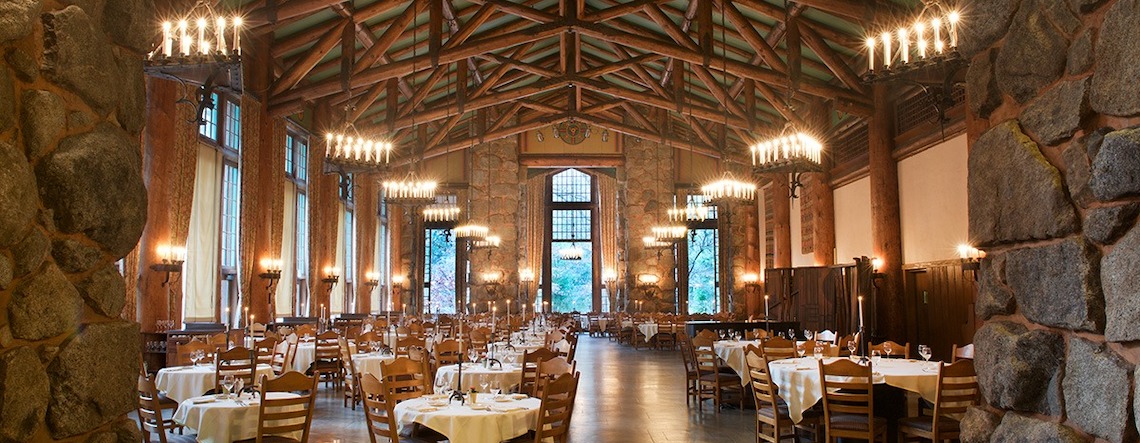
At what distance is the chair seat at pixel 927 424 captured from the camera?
5.93 metres

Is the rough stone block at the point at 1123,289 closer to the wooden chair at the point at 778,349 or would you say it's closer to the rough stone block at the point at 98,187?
the rough stone block at the point at 98,187

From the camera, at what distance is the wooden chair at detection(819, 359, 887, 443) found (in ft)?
19.8

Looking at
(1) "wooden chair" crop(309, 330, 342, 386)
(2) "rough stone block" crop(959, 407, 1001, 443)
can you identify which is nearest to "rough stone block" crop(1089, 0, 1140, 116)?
(2) "rough stone block" crop(959, 407, 1001, 443)

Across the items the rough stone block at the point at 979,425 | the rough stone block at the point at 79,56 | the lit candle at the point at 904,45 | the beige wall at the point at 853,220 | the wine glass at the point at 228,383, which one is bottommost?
the wine glass at the point at 228,383

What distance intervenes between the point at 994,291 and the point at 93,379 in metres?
2.54

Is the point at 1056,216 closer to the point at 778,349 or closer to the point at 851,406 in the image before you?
the point at 851,406

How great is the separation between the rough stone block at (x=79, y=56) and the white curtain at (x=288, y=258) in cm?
1586

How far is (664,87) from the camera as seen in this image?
21.4 meters

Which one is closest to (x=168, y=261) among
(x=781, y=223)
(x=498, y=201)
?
(x=781, y=223)

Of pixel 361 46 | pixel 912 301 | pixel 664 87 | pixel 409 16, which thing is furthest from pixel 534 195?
pixel 912 301

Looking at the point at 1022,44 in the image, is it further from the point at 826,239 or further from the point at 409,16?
the point at 826,239

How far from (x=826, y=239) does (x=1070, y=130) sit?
16086 millimetres

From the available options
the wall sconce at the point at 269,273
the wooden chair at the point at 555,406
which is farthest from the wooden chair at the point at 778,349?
the wall sconce at the point at 269,273

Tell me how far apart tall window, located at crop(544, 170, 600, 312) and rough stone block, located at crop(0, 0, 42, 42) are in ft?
89.1
